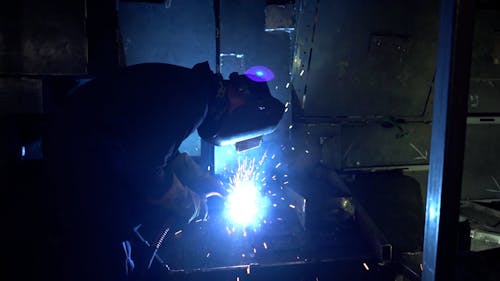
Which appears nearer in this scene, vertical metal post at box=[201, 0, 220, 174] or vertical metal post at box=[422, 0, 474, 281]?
vertical metal post at box=[422, 0, 474, 281]

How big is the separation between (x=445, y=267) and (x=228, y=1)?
8.05 feet

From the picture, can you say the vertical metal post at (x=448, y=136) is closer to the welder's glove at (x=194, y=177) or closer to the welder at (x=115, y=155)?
the welder at (x=115, y=155)

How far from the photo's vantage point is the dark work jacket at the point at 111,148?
1.72 meters

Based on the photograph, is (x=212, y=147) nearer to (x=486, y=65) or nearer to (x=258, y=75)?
(x=258, y=75)

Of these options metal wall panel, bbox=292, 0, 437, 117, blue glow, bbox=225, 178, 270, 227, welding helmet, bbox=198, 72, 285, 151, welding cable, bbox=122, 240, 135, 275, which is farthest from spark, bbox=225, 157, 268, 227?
metal wall panel, bbox=292, 0, 437, 117

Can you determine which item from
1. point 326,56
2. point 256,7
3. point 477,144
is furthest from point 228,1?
point 477,144

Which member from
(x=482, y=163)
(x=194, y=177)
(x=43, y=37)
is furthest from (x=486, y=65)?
(x=43, y=37)

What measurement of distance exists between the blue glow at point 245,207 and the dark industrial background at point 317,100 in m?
0.26

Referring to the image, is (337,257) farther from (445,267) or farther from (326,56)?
(326,56)

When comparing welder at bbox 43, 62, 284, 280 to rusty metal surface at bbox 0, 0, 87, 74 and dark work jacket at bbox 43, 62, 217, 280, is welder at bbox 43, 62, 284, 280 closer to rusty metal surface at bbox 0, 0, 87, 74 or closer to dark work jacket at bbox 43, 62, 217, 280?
dark work jacket at bbox 43, 62, 217, 280

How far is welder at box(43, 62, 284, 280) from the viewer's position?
173 cm

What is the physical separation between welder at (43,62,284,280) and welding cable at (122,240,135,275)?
0.05 ft

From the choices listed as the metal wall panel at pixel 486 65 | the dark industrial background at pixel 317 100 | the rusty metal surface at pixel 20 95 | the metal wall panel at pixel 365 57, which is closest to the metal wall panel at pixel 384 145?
the dark industrial background at pixel 317 100

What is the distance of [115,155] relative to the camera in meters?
1.75
